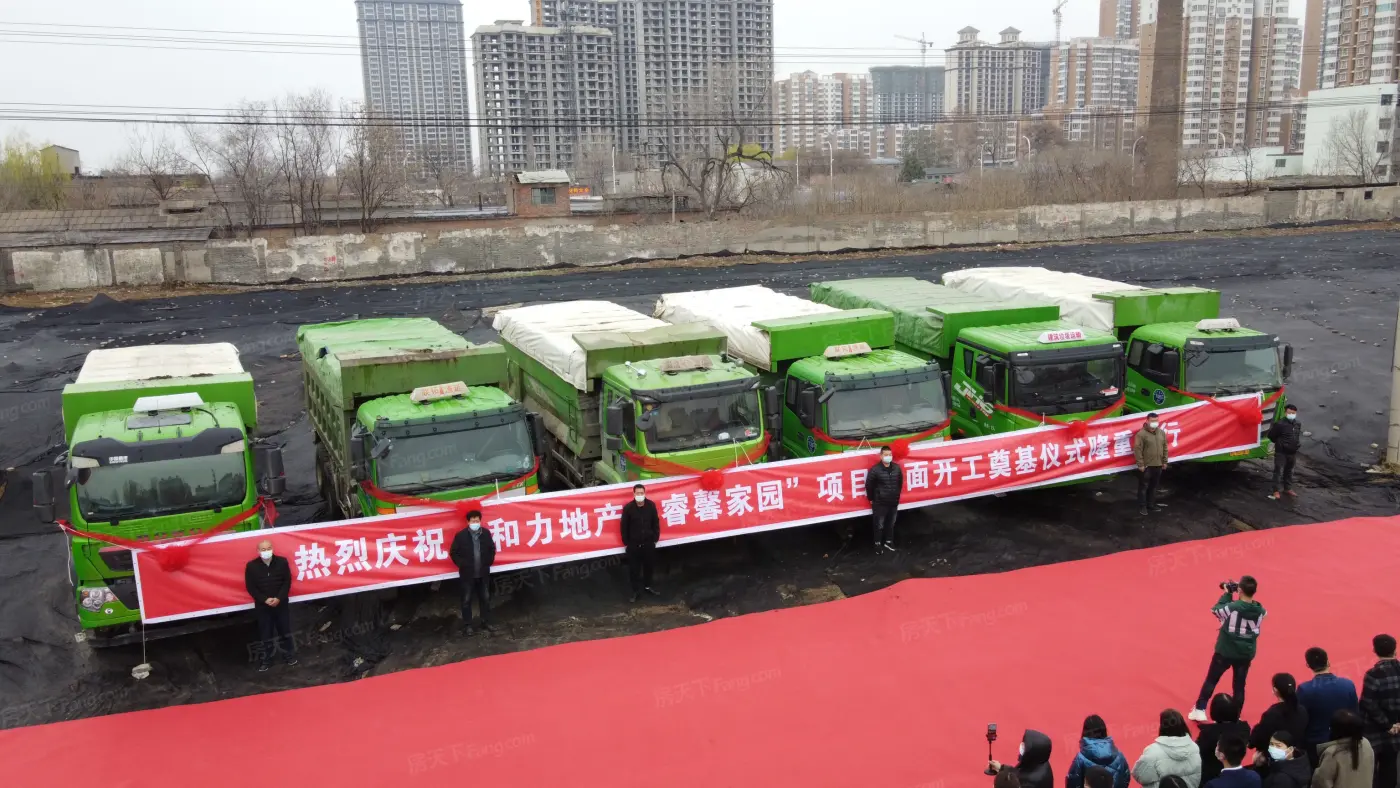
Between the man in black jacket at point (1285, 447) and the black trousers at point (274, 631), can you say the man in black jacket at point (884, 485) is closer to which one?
the man in black jacket at point (1285, 447)

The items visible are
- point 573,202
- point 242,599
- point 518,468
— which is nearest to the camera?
point 242,599

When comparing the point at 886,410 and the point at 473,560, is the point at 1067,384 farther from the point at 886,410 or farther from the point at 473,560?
the point at 473,560

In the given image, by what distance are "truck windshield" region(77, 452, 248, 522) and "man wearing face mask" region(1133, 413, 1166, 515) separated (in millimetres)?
11942

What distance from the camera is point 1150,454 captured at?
1469 cm

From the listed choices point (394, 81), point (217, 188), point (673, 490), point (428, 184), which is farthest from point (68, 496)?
point (394, 81)

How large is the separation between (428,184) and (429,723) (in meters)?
90.6

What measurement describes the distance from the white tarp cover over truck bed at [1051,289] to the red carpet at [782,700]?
6.19 m

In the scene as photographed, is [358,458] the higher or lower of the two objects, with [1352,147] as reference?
lower

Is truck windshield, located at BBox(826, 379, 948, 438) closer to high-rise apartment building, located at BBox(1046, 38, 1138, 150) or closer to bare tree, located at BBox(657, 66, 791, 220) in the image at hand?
bare tree, located at BBox(657, 66, 791, 220)

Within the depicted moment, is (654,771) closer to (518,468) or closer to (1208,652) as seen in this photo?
(518,468)

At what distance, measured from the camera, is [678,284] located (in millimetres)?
38906

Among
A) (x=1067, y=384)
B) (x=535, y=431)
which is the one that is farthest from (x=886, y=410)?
(x=535, y=431)

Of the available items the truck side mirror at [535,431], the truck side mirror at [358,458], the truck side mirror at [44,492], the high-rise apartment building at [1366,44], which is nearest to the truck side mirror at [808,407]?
the truck side mirror at [535,431]

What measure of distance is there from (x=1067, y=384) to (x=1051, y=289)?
486cm
